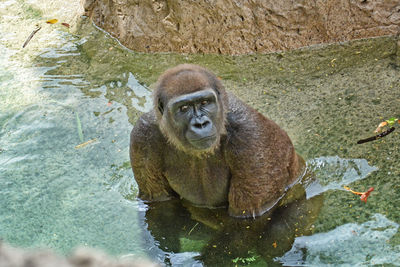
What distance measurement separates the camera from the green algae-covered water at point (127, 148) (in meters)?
4.88

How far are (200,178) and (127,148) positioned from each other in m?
1.70

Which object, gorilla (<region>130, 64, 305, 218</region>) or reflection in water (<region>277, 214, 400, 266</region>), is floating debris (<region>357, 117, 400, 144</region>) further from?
reflection in water (<region>277, 214, 400, 266</region>)

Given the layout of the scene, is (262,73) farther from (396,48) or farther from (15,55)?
(15,55)

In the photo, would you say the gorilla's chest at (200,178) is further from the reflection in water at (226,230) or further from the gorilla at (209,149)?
the reflection in water at (226,230)

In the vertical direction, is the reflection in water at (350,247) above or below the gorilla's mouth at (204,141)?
below

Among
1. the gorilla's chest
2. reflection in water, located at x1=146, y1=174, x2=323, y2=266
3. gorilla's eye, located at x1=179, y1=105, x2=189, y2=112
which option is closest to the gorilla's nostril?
gorilla's eye, located at x1=179, y1=105, x2=189, y2=112

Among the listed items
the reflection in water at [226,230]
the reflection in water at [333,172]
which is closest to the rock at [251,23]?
the reflection in water at [333,172]

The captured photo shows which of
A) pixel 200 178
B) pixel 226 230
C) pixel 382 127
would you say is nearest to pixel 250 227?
pixel 226 230

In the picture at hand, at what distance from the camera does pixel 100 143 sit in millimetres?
6574

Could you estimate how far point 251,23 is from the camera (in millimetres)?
7820

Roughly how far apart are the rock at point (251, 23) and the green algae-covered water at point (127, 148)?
0.21m

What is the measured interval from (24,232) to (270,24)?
4635mm

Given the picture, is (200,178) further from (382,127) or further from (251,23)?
(251,23)

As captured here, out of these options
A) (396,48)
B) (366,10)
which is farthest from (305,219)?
(366,10)
